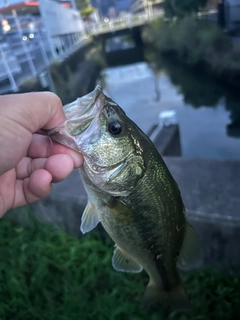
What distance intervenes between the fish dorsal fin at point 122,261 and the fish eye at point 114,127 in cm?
68

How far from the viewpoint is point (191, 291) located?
228cm

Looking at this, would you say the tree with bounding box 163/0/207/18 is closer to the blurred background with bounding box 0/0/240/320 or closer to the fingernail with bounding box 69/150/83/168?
the blurred background with bounding box 0/0/240/320

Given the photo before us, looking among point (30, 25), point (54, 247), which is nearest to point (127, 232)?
point (54, 247)

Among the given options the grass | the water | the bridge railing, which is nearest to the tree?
the water

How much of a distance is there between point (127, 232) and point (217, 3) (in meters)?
16.1

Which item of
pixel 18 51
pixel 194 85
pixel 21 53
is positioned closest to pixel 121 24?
pixel 194 85

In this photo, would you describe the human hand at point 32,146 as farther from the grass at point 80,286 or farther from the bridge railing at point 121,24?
the bridge railing at point 121,24

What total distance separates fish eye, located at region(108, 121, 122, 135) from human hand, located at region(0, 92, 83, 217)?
0.59ft

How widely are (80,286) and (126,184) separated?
1.39m

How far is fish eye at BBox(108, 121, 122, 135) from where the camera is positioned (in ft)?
4.18

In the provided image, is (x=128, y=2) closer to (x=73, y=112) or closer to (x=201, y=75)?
(x=201, y=75)

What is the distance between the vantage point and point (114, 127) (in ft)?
4.20

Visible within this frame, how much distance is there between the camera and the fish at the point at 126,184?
126 centimetres

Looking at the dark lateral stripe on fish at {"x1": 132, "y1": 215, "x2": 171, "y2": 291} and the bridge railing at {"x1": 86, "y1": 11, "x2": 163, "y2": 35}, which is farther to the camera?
the bridge railing at {"x1": 86, "y1": 11, "x2": 163, "y2": 35}
